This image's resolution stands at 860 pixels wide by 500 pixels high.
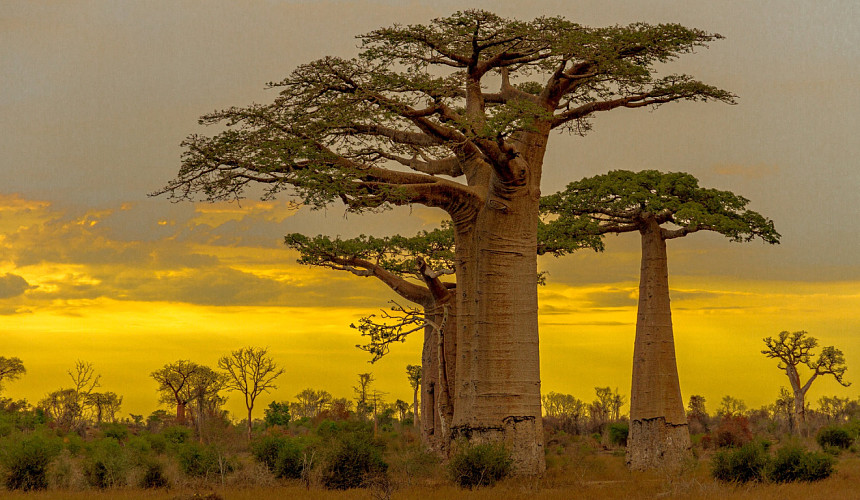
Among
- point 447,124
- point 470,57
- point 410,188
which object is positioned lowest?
point 410,188

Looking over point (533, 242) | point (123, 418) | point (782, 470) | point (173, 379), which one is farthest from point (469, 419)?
point (123, 418)

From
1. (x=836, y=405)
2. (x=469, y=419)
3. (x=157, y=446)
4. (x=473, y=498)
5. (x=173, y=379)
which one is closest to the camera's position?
(x=473, y=498)

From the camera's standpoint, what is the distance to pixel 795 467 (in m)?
15.6

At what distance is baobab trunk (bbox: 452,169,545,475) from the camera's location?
14359 mm

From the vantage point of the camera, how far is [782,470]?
15641 mm

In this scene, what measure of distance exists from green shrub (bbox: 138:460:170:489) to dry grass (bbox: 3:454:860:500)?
0.75 m

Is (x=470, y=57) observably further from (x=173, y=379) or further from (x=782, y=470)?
(x=173, y=379)

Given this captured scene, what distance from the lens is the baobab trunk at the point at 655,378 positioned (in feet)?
65.2

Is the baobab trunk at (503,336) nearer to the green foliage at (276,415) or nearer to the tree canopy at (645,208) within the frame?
the tree canopy at (645,208)

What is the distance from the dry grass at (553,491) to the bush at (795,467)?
26 cm

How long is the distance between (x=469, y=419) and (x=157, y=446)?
59.3 feet

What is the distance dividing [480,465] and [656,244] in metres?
9.01

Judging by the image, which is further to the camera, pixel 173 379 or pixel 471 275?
pixel 173 379

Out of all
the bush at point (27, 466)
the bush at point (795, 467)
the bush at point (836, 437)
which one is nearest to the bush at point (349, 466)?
the bush at point (27, 466)
